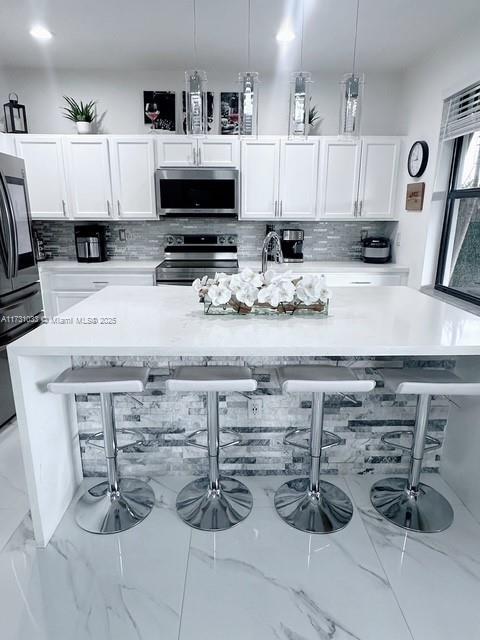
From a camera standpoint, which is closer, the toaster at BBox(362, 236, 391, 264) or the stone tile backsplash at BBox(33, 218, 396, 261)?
the toaster at BBox(362, 236, 391, 264)

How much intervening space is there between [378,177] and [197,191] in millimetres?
1765

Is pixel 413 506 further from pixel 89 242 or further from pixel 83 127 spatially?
pixel 83 127

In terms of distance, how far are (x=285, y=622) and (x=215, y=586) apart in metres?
0.29

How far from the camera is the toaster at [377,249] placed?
4047mm

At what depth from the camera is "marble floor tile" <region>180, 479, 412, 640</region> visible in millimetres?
1381

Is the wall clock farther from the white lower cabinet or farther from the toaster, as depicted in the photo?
the white lower cabinet

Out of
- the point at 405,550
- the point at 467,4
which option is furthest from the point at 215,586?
the point at 467,4

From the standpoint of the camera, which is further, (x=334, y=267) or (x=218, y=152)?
(x=334, y=267)

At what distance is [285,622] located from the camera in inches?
55.2

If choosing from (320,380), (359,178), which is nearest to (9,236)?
(320,380)

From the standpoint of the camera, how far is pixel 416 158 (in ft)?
11.6

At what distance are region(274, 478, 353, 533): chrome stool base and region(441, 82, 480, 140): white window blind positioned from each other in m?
2.59

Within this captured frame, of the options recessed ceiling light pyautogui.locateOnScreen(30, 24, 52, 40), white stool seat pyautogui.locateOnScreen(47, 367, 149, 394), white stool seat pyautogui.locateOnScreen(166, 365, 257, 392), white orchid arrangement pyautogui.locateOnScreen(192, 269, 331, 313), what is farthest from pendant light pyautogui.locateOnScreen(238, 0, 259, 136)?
recessed ceiling light pyautogui.locateOnScreen(30, 24, 52, 40)

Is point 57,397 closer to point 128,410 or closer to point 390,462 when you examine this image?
point 128,410
